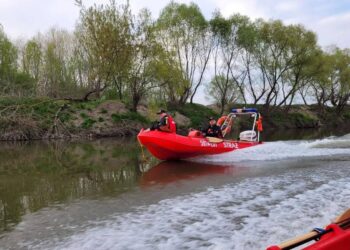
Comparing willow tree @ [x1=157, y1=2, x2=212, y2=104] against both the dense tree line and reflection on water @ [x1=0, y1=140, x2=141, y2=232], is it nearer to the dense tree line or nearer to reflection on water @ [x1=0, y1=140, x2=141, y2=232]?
the dense tree line

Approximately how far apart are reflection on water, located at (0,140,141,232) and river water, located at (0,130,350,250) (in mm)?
22

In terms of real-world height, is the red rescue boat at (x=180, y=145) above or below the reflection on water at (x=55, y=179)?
above

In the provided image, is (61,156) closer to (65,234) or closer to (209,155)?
(209,155)

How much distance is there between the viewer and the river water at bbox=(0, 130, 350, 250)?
15.2 feet

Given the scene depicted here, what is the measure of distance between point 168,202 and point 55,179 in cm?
375

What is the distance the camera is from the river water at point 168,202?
4.64 metres

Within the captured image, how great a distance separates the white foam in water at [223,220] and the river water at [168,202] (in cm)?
1

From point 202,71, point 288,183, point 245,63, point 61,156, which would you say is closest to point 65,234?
point 288,183

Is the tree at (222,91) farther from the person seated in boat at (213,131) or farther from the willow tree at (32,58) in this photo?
the person seated in boat at (213,131)

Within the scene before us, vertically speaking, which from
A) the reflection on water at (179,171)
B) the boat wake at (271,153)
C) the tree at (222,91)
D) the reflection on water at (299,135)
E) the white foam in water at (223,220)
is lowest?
the white foam in water at (223,220)

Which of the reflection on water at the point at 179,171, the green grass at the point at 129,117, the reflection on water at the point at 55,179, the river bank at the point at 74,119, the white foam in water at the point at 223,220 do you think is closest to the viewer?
the white foam in water at the point at 223,220

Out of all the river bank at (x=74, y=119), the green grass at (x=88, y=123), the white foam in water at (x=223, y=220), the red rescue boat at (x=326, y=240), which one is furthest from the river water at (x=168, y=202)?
the green grass at (x=88, y=123)

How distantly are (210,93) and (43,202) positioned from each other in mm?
34728

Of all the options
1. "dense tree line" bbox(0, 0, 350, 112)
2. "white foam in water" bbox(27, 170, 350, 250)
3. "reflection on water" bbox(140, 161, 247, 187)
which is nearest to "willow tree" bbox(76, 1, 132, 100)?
"dense tree line" bbox(0, 0, 350, 112)
